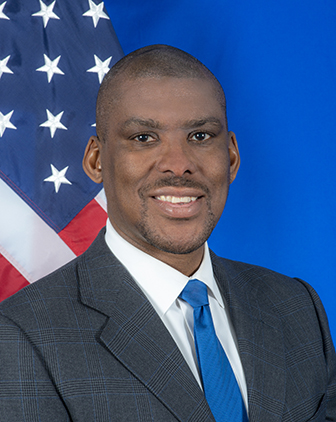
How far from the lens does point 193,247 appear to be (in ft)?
5.10

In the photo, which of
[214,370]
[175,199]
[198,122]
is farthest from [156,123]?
[214,370]

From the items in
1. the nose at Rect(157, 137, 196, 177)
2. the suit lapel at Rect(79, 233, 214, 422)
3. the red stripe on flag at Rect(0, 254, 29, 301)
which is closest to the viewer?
the suit lapel at Rect(79, 233, 214, 422)

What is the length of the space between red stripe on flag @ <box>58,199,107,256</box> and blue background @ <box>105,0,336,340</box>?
2.44ft

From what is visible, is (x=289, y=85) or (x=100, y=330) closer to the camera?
(x=100, y=330)

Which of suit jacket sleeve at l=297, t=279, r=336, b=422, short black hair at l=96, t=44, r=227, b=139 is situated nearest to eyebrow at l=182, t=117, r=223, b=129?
short black hair at l=96, t=44, r=227, b=139

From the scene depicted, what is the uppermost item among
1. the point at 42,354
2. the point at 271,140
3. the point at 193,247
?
the point at 271,140

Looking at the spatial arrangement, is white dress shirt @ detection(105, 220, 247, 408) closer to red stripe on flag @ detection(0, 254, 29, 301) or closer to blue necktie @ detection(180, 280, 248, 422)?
blue necktie @ detection(180, 280, 248, 422)

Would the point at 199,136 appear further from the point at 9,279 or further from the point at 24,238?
the point at 9,279

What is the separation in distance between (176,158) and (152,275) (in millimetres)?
362

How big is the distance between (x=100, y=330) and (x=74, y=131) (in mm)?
1308

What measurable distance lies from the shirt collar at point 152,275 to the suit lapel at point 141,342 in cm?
5

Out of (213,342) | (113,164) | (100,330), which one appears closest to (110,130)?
(113,164)

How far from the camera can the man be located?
4.33 feet

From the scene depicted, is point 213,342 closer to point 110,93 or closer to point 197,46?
point 110,93
